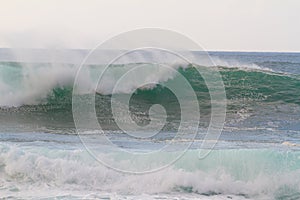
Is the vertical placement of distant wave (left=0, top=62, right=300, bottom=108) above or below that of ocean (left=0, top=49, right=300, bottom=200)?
above

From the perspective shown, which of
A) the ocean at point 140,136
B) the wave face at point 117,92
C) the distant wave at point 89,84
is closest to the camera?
the ocean at point 140,136

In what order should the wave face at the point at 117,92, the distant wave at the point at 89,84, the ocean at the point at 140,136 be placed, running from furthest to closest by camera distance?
1. the distant wave at the point at 89,84
2. the wave face at the point at 117,92
3. the ocean at the point at 140,136

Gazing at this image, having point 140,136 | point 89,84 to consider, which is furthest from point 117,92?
point 140,136

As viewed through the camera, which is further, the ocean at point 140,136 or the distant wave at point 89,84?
the distant wave at point 89,84

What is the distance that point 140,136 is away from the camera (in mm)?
11297

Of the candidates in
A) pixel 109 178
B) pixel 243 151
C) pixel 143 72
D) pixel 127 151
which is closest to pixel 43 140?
pixel 127 151

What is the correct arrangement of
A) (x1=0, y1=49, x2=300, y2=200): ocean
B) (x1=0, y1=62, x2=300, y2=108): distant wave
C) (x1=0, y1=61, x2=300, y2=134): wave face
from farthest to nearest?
(x1=0, y1=62, x2=300, y2=108): distant wave → (x1=0, y1=61, x2=300, y2=134): wave face → (x1=0, y1=49, x2=300, y2=200): ocean

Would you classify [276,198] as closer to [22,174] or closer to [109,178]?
[109,178]

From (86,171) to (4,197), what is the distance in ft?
4.64

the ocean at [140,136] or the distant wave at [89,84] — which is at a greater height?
the distant wave at [89,84]

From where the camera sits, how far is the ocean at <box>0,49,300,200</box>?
7699 mm

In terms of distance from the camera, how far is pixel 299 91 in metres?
17.8

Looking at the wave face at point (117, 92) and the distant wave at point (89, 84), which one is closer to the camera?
the wave face at point (117, 92)

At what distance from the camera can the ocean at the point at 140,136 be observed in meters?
7.70
